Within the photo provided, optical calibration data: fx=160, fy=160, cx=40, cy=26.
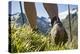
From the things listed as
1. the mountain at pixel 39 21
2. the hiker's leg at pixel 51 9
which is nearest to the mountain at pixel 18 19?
the mountain at pixel 39 21

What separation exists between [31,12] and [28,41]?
0.31 meters

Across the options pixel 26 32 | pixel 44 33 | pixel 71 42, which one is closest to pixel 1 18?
pixel 26 32

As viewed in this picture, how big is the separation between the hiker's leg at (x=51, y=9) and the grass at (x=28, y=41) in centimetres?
25

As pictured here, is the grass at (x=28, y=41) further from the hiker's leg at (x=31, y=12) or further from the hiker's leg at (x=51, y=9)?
the hiker's leg at (x=51, y=9)

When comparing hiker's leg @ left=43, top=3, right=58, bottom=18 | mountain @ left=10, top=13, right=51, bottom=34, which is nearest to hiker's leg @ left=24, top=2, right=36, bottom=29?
mountain @ left=10, top=13, right=51, bottom=34

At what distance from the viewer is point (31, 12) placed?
5.61 ft

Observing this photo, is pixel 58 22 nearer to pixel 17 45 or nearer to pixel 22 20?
pixel 22 20

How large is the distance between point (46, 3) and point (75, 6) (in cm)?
36

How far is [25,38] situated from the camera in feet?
5.51

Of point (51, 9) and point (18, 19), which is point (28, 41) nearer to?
point (18, 19)

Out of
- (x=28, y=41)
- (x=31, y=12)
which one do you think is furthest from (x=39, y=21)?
(x=28, y=41)

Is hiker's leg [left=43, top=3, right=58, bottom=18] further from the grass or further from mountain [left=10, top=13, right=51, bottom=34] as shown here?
the grass

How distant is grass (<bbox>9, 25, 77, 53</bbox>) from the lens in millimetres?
1642

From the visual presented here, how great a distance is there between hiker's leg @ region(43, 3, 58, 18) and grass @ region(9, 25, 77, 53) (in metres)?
0.25
